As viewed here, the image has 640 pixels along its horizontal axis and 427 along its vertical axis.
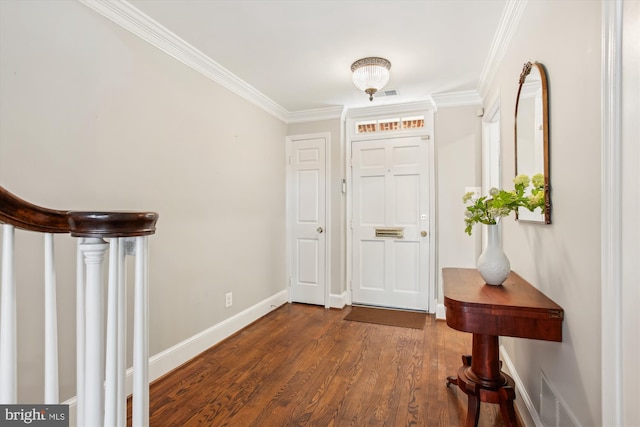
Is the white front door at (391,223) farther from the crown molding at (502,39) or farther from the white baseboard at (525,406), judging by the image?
the white baseboard at (525,406)

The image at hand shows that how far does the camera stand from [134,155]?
2.02 meters

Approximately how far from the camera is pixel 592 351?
1.04m

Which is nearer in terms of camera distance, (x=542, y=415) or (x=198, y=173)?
(x=542, y=415)

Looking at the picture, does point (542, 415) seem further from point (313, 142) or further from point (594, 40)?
point (313, 142)

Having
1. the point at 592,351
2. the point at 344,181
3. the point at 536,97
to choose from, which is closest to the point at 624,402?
the point at 592,351

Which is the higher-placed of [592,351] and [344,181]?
[344,181]

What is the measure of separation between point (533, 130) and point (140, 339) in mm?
1903

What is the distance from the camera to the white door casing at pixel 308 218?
3871 mm

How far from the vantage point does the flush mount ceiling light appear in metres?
2.55

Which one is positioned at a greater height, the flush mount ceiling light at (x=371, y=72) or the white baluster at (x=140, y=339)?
the flush mount ceiling light at (x=371, y=72)

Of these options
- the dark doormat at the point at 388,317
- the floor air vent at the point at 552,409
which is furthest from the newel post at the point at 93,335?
the dark doormat at the point at 388,317

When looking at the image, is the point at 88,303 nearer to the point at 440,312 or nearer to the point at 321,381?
the point at 321,381

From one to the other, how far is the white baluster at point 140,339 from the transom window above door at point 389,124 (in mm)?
3462

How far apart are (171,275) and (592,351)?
2.38m
